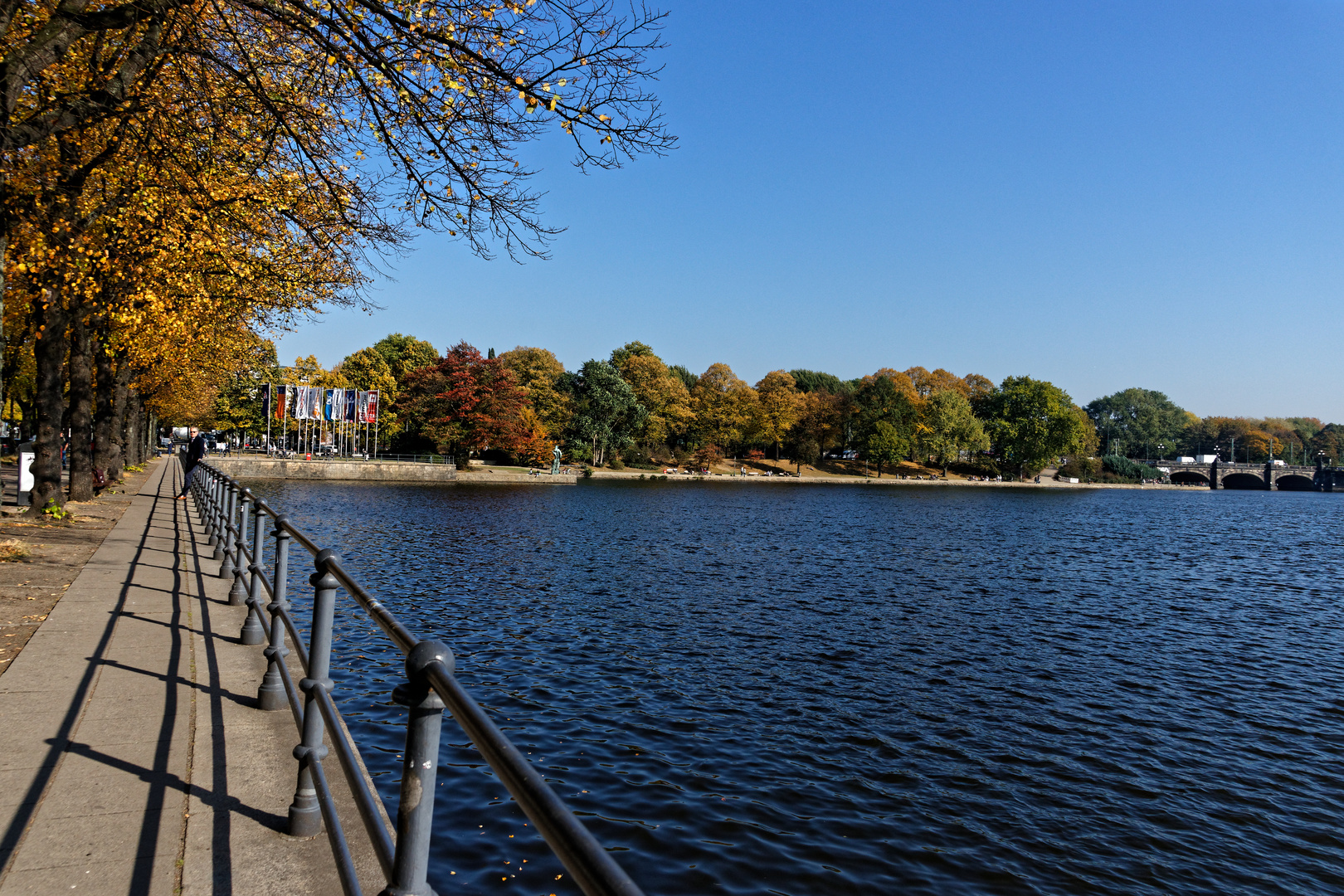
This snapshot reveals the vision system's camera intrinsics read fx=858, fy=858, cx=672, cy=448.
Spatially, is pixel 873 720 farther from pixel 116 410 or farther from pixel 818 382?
pixel 818 382

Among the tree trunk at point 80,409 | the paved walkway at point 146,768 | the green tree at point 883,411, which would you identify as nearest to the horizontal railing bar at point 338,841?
the paved walkway at point 146,768

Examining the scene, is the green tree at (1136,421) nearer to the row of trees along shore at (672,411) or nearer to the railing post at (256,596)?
the row of trees along shore at (672,411)

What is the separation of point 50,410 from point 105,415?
10426 millimetres

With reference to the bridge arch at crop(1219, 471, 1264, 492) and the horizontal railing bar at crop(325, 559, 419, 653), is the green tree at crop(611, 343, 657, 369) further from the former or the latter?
the bridge arch at crop(1219, 471, 1264, 492)

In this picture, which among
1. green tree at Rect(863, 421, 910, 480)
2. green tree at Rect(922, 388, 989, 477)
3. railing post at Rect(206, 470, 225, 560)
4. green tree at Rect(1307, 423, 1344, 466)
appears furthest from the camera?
green tree at Rect(1307, 423, 1344, 466)

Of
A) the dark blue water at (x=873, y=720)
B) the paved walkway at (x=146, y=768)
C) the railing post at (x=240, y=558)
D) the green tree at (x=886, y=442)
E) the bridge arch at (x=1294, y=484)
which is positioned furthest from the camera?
the bridge arch at (x=1294, y=484)

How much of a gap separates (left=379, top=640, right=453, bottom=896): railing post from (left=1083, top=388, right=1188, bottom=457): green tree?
634 feet

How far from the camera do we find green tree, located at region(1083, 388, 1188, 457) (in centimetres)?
17900

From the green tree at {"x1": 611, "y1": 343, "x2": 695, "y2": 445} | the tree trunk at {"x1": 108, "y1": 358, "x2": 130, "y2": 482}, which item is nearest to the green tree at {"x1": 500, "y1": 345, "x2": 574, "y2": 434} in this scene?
the green tree at {"x1": 611, "y1": 343, "x2": 695, "y2": 445}

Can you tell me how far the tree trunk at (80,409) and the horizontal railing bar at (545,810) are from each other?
19.6 m

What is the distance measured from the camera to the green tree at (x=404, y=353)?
319 ft

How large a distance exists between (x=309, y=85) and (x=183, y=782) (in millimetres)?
8649

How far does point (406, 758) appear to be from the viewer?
2027 mm

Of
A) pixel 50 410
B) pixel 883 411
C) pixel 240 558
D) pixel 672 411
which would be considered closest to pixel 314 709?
pixel 240 558
